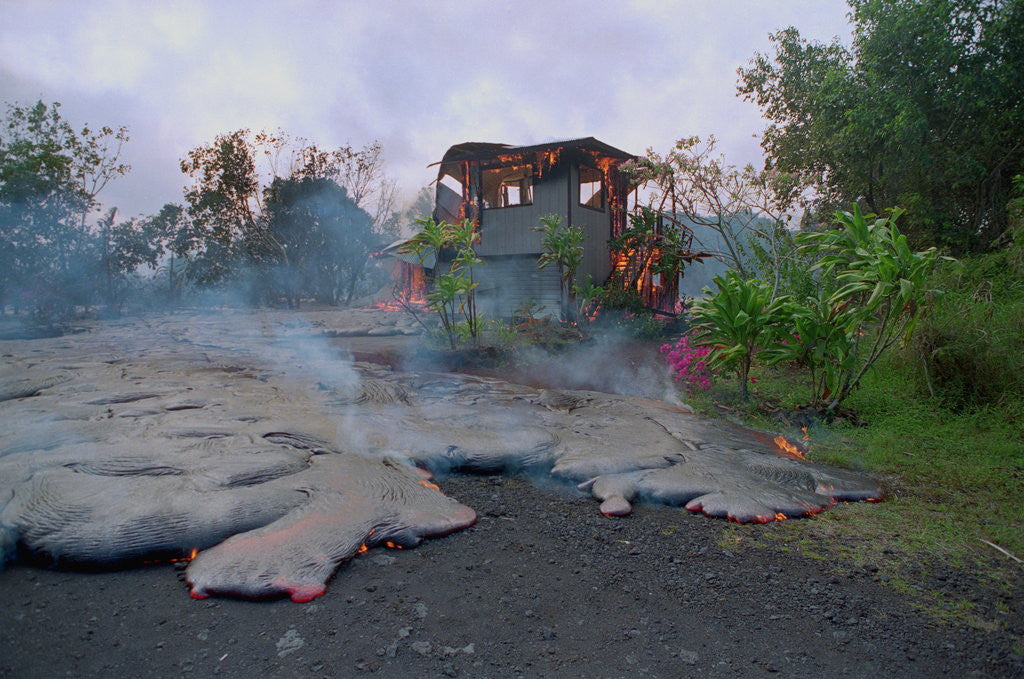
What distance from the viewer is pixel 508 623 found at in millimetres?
1966

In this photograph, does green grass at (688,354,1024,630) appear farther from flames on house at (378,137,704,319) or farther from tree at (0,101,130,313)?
tree at (0,101,130,313)

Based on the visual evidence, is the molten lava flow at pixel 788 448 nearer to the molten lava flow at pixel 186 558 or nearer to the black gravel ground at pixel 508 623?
the black gravel ground at pixel 508 623

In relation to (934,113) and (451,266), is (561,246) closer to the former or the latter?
(451,266)

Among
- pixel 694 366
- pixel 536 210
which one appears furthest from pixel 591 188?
pixel 694 366

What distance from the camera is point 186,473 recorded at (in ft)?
9.34

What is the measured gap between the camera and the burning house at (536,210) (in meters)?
12.3

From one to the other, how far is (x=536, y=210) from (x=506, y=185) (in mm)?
2104

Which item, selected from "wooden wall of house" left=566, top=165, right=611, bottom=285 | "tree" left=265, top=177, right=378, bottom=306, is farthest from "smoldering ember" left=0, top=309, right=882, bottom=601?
"tree" left=265, top=177, right=378, bottom=306

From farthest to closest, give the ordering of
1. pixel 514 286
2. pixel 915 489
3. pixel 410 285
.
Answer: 1. pixel 410 285
2. pixel 514 286
3. pixel 915 489

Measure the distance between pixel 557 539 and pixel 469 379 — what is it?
3.97 m

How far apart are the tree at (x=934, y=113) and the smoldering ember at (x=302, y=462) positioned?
23.2 feet

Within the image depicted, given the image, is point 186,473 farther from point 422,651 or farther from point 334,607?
point 422,651

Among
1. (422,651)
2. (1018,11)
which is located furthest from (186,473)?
(1018,11)

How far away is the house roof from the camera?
11.9m
